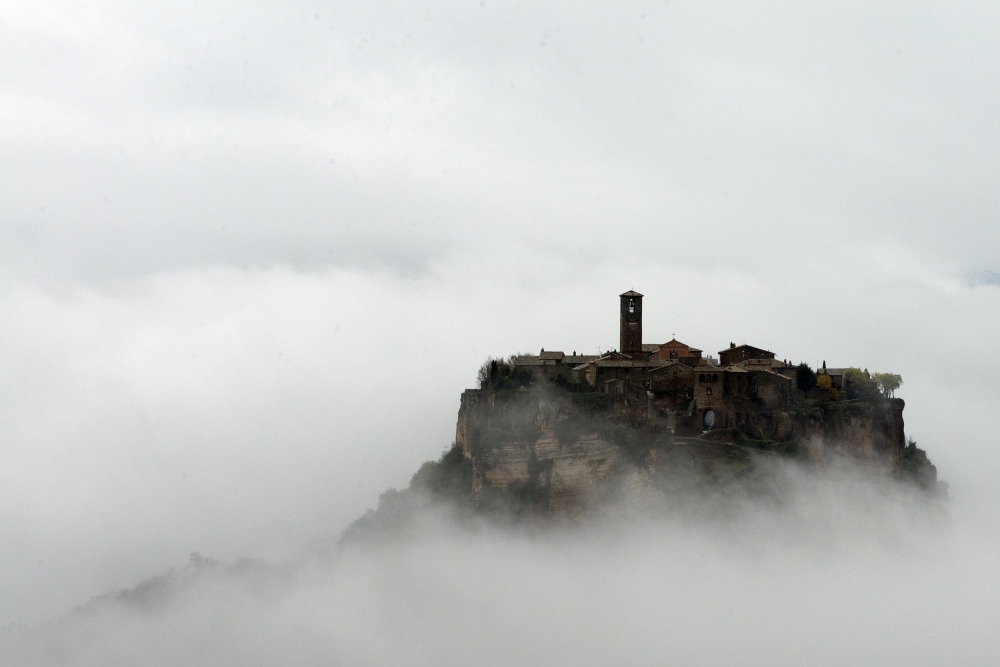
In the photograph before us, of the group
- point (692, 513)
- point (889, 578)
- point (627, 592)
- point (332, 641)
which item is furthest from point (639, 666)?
point (332, 641)

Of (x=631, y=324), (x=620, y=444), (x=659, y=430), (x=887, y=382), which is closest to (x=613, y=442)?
(x=620, y=444)

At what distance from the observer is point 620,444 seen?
65688 mm

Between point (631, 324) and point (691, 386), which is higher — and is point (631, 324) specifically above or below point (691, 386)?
above

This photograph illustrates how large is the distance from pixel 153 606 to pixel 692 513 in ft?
164

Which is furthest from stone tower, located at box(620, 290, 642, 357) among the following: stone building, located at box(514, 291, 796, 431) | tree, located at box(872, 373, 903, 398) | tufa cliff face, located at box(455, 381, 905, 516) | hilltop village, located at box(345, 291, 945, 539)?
tree, located at box(872, 373, 903, 398)

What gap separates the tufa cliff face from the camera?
2557 inches

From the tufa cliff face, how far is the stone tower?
627cm

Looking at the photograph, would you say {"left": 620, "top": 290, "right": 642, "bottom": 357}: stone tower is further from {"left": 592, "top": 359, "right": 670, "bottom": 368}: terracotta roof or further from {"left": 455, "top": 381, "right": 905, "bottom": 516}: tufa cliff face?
{"left": 455, "top": 381, "right": 905, "bottom": 516}: tufa cliff face

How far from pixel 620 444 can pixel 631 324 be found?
958cm

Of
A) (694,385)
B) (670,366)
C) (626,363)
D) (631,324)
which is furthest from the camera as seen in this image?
(631,324)

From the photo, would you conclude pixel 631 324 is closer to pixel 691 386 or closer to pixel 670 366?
pixel 670 366

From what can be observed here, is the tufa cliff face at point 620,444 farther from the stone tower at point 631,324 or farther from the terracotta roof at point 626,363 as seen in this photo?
the stone tower at point 631,324

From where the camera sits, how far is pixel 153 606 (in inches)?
3728

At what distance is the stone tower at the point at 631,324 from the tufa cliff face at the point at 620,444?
627cm
